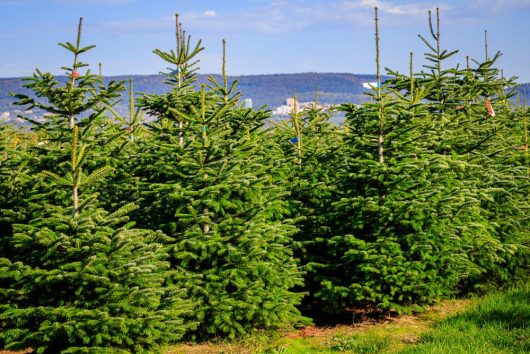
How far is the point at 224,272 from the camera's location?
27.2 feet

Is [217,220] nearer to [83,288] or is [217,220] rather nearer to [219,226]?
[219,226]

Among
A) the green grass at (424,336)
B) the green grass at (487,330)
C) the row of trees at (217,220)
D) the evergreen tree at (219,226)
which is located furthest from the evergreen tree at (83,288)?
the green grass at (487,330)

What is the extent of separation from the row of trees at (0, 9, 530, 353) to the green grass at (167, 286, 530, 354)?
1.07 feet

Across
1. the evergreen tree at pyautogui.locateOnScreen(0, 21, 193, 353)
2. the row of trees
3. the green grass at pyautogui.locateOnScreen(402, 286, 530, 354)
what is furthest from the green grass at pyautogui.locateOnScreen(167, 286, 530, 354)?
the evergreen tree at pyautogui.locateOnScreen(0, 21, 193, 353)

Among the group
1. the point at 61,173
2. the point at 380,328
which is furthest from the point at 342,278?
the point at 61,173

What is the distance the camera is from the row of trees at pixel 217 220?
23.1ft

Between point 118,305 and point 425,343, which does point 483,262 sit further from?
point 118,305

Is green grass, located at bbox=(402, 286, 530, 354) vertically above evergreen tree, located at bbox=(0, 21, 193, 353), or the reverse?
evergreen tree, located at bbox=(0, 21, 193, 353)

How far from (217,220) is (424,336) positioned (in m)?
3.63

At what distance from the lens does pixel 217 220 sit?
→ 8.88 m

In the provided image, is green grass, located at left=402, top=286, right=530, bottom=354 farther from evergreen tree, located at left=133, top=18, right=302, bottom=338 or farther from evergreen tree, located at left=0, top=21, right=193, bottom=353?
evergreen tree, located at left=0, top=21, right=193, bottom=353

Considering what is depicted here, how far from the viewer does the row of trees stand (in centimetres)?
703

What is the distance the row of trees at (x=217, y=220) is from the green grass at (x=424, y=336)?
0.33m

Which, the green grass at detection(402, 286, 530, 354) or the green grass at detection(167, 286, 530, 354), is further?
the green grass at detection(167, 286, 530, 354)
